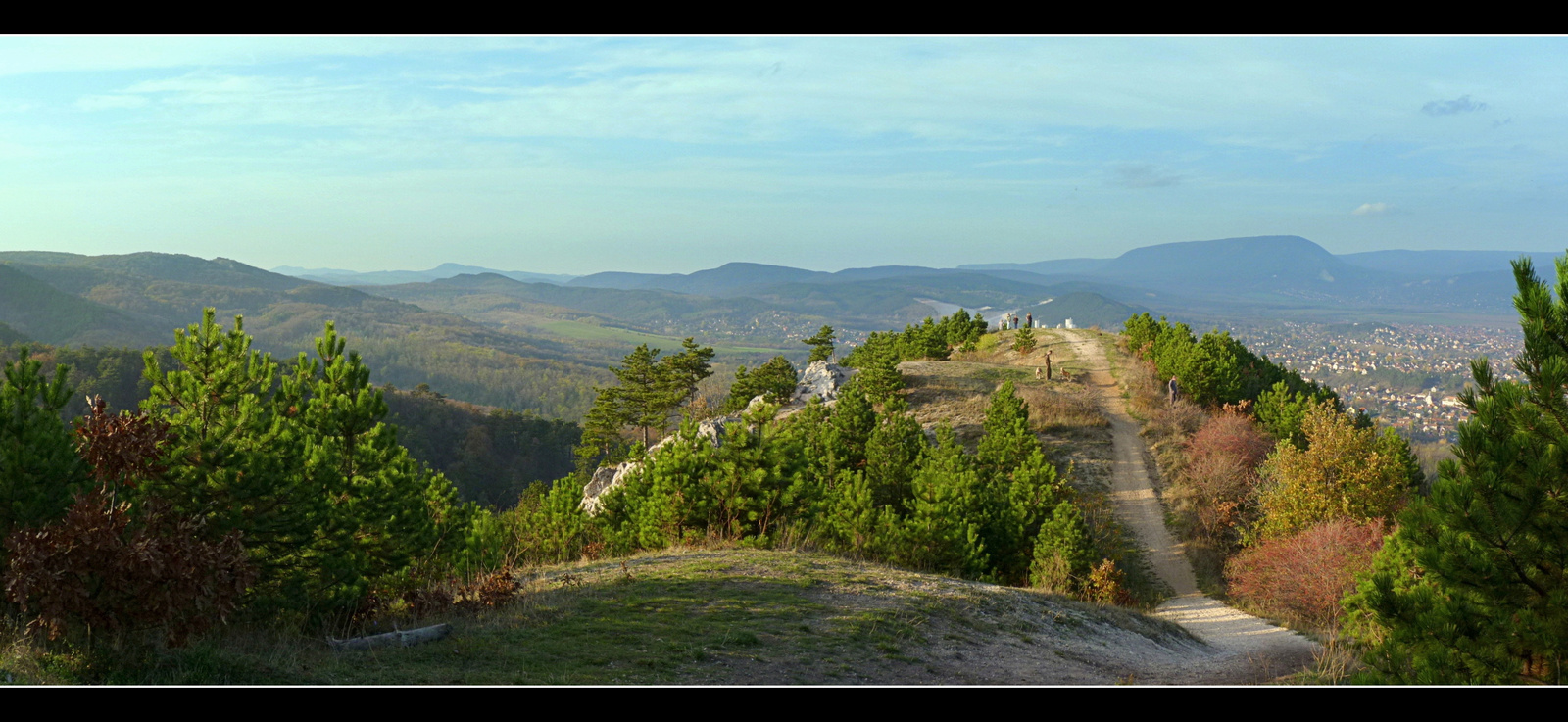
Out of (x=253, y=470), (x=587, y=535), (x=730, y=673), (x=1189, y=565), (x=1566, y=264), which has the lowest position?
(x=1189, y=565)

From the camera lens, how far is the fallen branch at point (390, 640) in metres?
6.87

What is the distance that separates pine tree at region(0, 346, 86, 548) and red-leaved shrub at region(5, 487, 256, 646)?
2.57 feet

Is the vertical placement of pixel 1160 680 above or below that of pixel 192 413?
below

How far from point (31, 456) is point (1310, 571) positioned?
19.2 m

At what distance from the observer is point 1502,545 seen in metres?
5.50

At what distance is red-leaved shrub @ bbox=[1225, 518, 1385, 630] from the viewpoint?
53.1ft

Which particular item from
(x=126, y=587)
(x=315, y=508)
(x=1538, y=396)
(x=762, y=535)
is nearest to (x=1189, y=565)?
(x=762, y=535)

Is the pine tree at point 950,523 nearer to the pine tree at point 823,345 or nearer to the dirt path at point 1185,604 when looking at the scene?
the dirt path at point 1185,604

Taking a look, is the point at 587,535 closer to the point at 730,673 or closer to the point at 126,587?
the point at 730,673

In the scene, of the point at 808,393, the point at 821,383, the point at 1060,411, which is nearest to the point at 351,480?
the point at 1060,411

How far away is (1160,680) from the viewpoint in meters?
8.41

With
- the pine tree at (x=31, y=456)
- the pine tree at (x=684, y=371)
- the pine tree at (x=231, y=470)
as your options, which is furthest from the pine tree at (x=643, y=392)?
the pine tree at (x=31, y=456)

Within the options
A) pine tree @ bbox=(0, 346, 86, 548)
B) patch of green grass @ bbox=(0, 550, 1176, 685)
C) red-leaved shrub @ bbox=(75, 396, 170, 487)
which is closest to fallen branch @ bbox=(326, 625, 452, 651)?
patch of green grass @ bbox=(0, 550, 1176, 685)
